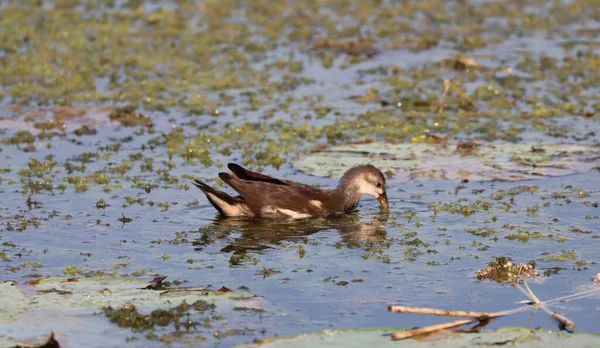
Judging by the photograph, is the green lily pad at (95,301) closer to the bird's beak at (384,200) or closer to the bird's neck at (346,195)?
the bird's neck at (346,195)

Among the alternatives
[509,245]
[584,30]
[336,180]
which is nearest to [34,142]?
[336,180]

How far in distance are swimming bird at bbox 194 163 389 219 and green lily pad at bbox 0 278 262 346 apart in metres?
2.48

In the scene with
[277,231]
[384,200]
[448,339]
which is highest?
[384,200]

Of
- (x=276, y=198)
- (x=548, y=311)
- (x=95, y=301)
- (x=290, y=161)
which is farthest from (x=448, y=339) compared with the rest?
(x=290, y=161)

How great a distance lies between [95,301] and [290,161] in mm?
4818

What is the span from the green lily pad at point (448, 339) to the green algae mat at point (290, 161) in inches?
1.0

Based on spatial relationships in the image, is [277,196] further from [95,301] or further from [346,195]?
[95,301]

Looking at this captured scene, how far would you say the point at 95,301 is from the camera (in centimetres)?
700

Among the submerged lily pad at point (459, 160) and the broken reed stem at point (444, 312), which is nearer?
the broken reed stem at point (444, 312)

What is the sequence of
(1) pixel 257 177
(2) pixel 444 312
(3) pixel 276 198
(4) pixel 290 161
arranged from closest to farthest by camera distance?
1. (2) pixel 444 312
2. (3) pixel 276 198
3. (1) pixel 257 177
4. (4) pixel 290 161

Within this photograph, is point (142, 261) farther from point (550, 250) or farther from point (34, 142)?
point (34, 142)

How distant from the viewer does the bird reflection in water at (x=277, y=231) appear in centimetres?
894

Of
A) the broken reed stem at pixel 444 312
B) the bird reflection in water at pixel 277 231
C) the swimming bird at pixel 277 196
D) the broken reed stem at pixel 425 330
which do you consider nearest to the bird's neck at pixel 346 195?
the swimming bird at pixel 277 196

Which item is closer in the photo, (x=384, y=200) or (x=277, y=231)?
(x=277, y=231)
